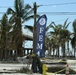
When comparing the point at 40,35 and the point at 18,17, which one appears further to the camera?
the point at 18,17

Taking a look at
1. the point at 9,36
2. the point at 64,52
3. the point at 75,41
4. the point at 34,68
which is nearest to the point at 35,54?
the point at 34,68

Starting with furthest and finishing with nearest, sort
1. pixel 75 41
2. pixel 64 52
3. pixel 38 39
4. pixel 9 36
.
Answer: pixel 64 52 < pixel 75 41 < pixel 9 36 < pixel 38 39

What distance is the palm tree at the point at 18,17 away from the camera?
49.5 meters

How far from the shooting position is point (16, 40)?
1943 inches

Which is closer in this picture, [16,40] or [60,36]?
[16,40]

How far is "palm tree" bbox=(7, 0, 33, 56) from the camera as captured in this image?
49.5 meters

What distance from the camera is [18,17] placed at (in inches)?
1956

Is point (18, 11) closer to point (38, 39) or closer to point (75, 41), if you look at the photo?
point (75, 41)

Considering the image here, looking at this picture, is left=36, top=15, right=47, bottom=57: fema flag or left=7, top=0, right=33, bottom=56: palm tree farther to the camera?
left=7, top=0, right=33, bottom=56: palm tree

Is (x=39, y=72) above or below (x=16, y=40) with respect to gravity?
below

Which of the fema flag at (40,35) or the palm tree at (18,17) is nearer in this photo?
the fema flag at (40,35)

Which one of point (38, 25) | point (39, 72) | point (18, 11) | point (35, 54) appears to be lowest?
point (39, 72)

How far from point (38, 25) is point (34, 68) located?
3732 millimetres

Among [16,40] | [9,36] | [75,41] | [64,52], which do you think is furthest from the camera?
[64,52]
